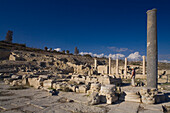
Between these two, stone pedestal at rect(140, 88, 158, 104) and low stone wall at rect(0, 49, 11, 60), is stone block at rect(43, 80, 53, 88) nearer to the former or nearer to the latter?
stone pedestal at rect(140, 88, 158, 104)

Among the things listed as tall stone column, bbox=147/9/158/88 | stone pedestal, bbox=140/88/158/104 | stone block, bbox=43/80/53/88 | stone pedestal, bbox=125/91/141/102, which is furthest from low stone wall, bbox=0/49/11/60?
stone pedestal, bbox=140/88/158/104

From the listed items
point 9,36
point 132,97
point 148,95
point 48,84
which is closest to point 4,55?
point 48,84

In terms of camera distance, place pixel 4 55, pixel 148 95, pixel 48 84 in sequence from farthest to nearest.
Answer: pixel 4 55
pixel 48 84
pixel 148 95

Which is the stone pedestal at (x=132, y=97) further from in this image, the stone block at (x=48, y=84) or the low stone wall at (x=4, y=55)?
the low stone wall at (x=4, y=55)

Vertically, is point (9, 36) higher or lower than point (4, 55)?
higher

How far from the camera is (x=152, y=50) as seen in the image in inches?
283

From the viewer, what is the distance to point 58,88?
29.3ft

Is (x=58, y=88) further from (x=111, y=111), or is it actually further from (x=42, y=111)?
(x=111, y=111)

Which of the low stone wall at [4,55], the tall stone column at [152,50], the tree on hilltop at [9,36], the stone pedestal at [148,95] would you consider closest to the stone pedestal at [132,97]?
the stone pedestal at [148,95]

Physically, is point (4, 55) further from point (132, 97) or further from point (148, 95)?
point (148, 95)

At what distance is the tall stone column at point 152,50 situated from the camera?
23.3 ft

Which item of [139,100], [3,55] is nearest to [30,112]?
[139,100]

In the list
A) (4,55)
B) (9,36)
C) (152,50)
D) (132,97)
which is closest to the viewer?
(132,97)

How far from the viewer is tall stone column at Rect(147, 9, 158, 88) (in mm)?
7109
